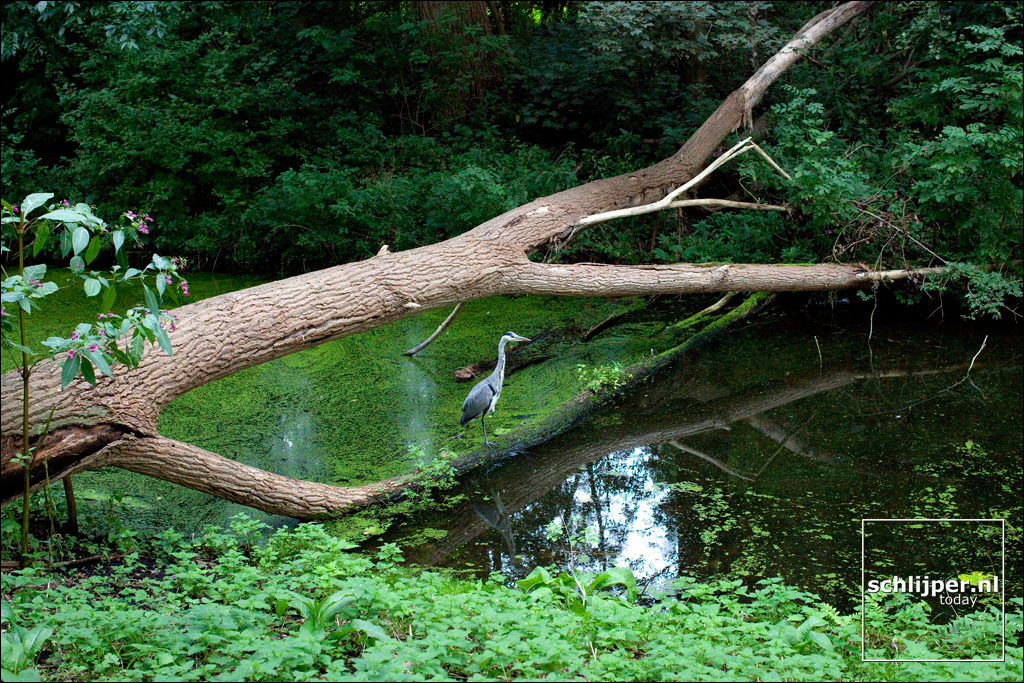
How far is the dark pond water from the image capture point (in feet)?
12.6

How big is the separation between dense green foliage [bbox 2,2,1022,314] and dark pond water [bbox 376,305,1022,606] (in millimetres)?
1061

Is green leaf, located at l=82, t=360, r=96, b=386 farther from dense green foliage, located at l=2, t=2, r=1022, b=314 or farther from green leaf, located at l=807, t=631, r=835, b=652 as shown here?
dense green foliage, located at l=2, t=2, r=1022, b=314

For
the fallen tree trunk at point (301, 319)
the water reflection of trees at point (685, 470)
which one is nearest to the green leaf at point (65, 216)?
the fallen tree trunk at point (301, 319)

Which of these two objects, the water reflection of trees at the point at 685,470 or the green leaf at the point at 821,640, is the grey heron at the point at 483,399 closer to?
the water reflection of trees at the point at 685,470

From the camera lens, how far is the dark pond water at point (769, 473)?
3.83m

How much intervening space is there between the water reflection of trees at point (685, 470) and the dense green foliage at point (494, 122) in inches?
56.6

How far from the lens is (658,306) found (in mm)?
7527

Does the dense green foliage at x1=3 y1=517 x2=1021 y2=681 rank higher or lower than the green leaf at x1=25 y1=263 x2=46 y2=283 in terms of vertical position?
lower

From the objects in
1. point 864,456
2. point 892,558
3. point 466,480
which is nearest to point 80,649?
point 466,480

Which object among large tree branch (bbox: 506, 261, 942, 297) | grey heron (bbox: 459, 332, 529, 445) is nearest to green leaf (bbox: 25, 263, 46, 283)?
grey heron (bbox: 459, 332, 529, 445)

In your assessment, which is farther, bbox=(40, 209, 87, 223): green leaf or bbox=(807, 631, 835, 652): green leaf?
bbox=(807, 631, 835, 652): green leaf

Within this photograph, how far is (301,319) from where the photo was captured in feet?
14.1
